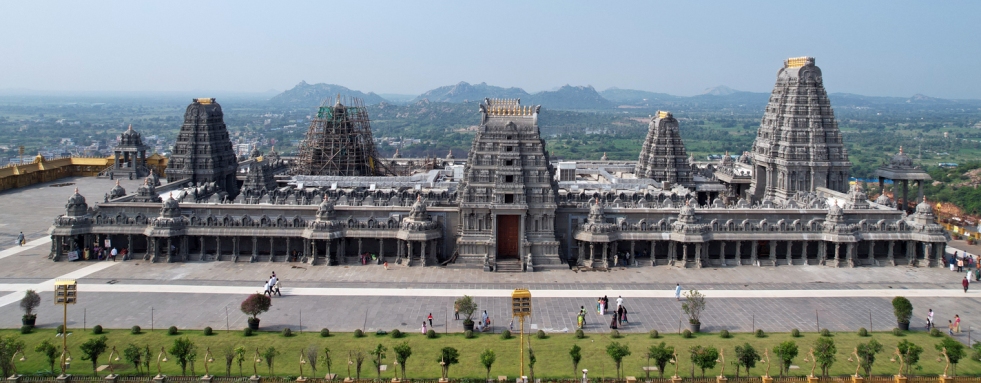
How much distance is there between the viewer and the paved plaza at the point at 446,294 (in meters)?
38.6

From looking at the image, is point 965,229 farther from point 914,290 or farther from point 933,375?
point 933,375

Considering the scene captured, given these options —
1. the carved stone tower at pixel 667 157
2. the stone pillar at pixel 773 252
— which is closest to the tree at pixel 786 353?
the stone pillar at pixel 773 252

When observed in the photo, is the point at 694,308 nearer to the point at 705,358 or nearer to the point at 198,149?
the point at 705,358

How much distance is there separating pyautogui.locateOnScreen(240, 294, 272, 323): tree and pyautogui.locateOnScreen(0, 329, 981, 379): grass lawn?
1059 mm

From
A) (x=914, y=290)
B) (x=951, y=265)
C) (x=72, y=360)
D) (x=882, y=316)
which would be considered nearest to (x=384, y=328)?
(x=72, y=360)

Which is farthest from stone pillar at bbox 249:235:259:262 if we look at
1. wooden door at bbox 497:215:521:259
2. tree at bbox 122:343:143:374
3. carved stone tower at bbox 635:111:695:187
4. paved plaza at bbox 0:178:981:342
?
carved stone tower at bbox 635:111:695:187

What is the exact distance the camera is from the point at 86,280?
46125mm

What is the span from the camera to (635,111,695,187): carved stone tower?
7356 cm

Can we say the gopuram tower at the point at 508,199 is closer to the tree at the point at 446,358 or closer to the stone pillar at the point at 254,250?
the stone pillar at the point at 254,250

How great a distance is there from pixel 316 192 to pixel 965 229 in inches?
2104

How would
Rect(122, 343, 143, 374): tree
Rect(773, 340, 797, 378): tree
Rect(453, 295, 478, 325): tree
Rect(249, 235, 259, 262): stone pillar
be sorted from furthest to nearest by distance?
Rect(249, 235, 259, 262): stone pillar → Rect(453, 295, 478, 325): tree → Rect(773, 340, 797, 378): tree → Rect(122, 343, 143, 374): tree

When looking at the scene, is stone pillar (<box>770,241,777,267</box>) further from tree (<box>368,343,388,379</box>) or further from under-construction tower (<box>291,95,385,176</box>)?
under-construction tower (<box>291,95,385,176</box>)

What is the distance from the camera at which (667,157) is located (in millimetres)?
73625

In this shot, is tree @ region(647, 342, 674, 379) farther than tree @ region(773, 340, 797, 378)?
No
